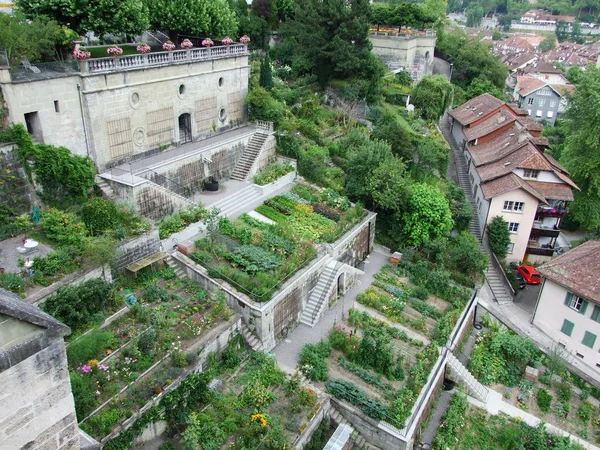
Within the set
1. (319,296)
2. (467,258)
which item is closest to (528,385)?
(467,258)

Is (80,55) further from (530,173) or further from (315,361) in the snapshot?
(530,173)

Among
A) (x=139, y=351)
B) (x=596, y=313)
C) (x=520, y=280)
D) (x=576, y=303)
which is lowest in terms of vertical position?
(x=520, y=280)

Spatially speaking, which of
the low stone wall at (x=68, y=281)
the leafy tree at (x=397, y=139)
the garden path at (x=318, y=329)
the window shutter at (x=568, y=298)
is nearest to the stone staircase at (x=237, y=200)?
the garden path at (x=318, y=329)

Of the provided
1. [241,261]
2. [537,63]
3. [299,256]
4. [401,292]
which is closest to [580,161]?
[401,292]

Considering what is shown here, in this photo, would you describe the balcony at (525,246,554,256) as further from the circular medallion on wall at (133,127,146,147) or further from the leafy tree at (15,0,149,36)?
the leafy tree at (15,0,149,36)

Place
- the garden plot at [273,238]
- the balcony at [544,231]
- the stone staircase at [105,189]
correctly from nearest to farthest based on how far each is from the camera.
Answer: the garden plot at [273,238], the stone staircase at [105,189], the balcony at [544,231]

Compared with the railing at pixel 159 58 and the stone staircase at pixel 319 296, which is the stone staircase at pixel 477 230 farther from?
the railing at pixel 159 58

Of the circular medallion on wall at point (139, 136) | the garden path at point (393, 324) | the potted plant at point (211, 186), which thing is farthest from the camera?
the potted plant at point (211, 186)
